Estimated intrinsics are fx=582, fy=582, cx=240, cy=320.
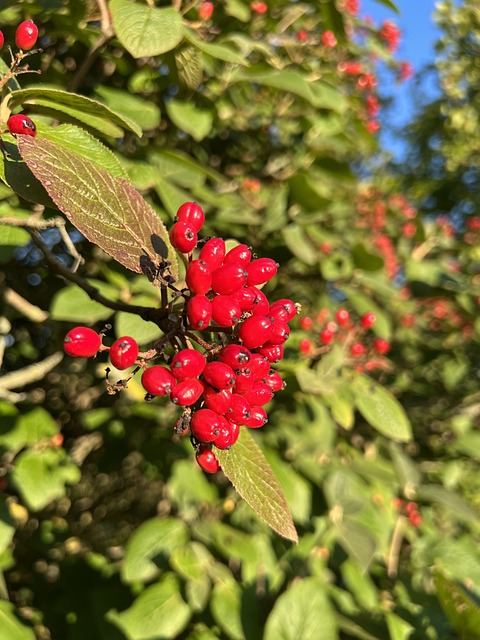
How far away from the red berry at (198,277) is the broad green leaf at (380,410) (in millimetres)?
1240

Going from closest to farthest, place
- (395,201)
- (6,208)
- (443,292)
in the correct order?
(6,208)
(443,292)
(395,201)

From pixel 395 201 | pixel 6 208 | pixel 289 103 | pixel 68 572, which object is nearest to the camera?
pixel 6 208

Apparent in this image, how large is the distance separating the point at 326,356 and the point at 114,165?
1.09m

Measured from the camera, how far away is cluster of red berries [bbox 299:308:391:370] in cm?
214

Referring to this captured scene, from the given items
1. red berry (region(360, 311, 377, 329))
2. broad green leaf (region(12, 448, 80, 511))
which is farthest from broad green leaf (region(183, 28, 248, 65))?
broad green leaf (region(12, 448, 80, 511))

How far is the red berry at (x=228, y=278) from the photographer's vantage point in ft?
3.15

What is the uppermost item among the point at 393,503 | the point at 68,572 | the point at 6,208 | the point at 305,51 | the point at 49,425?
the point at 305,51

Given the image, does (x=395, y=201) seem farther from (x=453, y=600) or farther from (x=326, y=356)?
(x=453, y=600)

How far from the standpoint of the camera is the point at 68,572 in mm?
2459

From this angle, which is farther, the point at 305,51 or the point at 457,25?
the point at 457,25

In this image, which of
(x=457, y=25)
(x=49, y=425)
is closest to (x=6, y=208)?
(x=49, y=425)

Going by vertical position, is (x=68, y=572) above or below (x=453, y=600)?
below

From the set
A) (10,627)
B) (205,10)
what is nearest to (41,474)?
(10,627)

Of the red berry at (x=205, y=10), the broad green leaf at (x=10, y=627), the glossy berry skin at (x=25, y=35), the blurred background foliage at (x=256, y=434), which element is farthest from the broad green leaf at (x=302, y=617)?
the red berry at (x=205, y=10)
